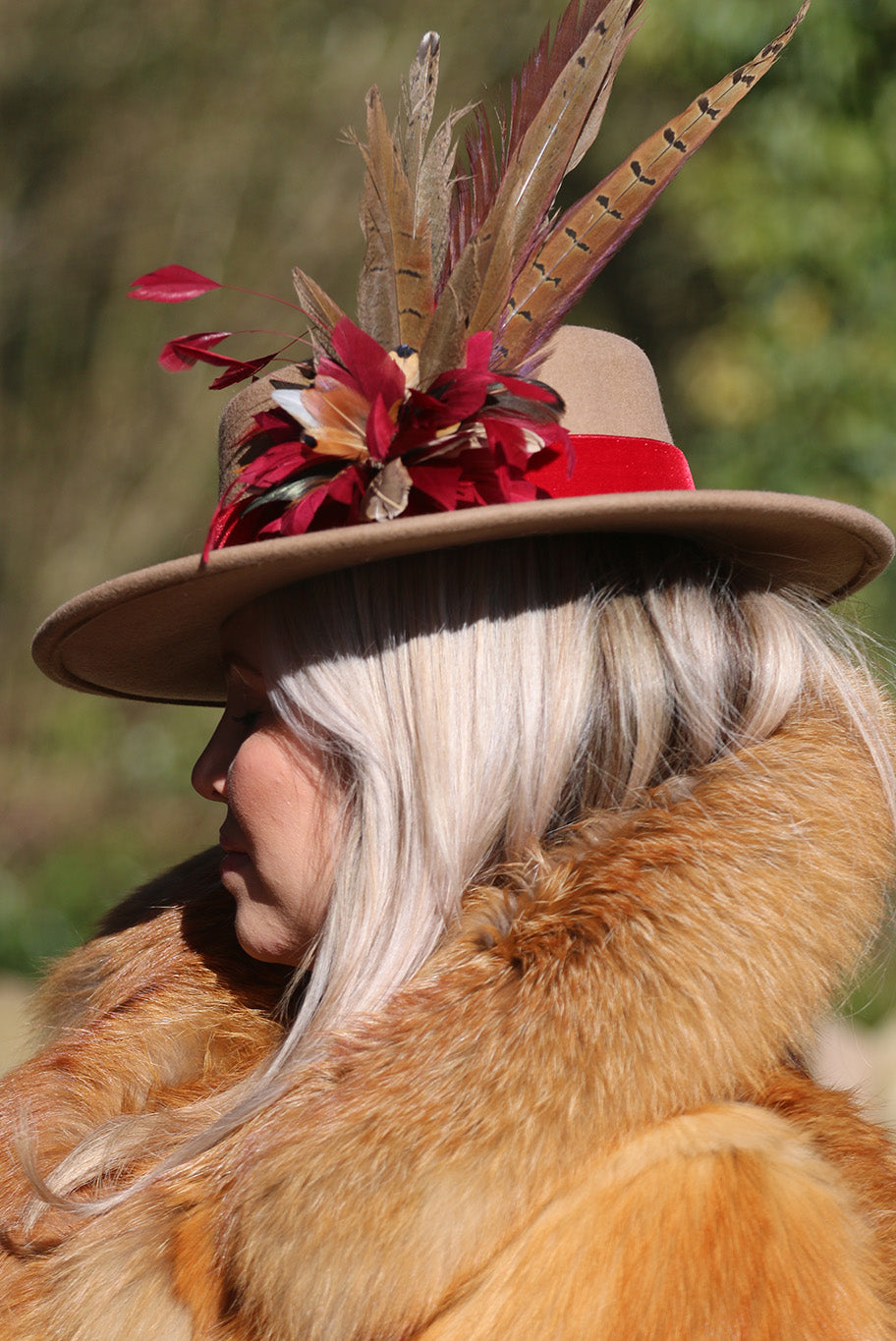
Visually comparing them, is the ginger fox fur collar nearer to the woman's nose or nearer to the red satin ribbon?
the red satin ribbon

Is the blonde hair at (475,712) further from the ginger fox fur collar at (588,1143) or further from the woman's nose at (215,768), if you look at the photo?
the woman's nose at (215,768)

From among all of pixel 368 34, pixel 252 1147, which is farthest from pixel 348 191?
pixel 252 1147

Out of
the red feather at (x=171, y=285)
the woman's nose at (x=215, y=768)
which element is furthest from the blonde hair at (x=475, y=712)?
the red feather at (x=171, y=285)

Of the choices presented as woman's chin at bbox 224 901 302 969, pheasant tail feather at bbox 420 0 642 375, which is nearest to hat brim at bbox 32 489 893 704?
pheasant tail feather at bbox 420 0 642 375

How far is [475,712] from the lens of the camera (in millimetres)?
1447

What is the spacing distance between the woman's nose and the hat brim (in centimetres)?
17

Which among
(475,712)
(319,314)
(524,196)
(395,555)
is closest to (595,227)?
(524,196)

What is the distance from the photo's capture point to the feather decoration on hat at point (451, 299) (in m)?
1.37

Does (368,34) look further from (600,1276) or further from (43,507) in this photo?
(600,1276)

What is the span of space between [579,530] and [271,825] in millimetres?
535

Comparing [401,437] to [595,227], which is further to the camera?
[595,227]

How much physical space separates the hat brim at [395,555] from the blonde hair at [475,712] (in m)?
0.06

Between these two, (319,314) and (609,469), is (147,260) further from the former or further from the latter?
(609,469)

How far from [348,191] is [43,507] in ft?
9.32
